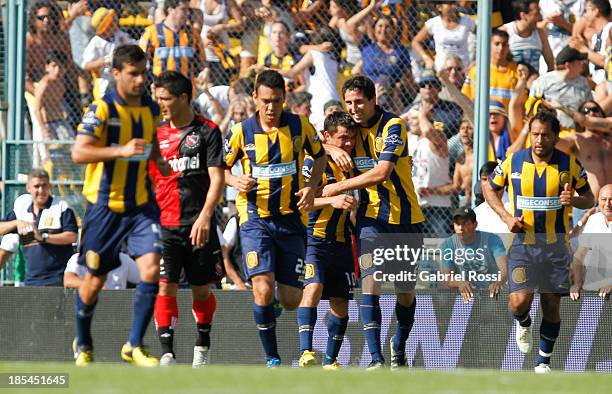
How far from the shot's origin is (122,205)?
8.70m

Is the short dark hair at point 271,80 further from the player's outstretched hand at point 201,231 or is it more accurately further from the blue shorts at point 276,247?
the player's outstretched hand at point 201,231

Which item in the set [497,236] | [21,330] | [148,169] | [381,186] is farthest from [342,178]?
[21,330]

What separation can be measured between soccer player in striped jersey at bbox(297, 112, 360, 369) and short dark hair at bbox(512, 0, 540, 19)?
167 inches

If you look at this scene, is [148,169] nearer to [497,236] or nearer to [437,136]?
[497,236]

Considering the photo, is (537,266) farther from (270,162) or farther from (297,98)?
(297,98)

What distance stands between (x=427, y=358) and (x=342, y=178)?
2.40m

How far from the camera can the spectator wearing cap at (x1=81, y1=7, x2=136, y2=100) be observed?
14953 mm

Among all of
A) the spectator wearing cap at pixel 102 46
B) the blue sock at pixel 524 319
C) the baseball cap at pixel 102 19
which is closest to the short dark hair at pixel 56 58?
the spectator wearing cap at pixel 102 46

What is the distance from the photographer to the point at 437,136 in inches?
539

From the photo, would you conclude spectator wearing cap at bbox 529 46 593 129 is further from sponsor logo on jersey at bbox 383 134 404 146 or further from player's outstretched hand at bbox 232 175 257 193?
player's outstretched hand at bbox 232 175 257 193

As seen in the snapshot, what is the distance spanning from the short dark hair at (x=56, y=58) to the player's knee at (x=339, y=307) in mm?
5538

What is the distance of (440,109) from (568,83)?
1433 millimetres

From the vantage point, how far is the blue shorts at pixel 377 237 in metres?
10.7

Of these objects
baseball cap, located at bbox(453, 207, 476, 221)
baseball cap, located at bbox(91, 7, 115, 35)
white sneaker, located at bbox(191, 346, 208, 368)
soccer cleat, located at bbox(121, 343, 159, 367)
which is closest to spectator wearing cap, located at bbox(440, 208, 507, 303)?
baseball cap, located at bbox(453, 207, 476, 221)
